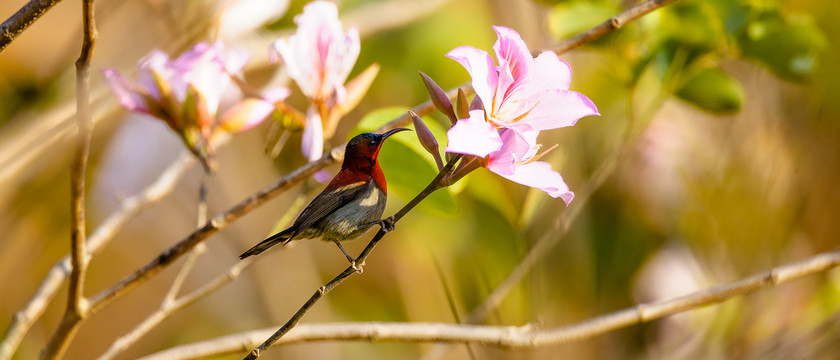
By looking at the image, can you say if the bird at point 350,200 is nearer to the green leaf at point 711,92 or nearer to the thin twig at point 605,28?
the thin twig at point 605,28

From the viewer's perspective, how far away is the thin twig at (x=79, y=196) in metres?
0.31

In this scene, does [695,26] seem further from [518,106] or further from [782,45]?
[518,106]

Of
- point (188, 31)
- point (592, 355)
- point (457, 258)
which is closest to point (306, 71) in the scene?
point (188, 31)

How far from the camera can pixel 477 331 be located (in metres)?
0.44

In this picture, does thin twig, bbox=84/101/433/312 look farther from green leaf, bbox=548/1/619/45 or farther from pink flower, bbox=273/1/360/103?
green leaf, bbox=548/1/619/45

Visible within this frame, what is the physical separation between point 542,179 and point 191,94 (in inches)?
10.9

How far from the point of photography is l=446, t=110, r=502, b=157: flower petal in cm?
26

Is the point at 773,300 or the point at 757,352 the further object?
the point at 773,300

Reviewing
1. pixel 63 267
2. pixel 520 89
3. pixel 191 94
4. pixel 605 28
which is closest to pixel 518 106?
pixel 520 89

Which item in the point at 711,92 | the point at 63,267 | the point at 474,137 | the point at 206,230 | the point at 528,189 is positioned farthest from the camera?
the point at 528,189

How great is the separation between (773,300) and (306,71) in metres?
0.77

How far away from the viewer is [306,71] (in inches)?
17.9

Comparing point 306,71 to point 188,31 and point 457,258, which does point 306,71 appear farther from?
point 457,258

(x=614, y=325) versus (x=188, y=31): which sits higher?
(x=188, y=31)
